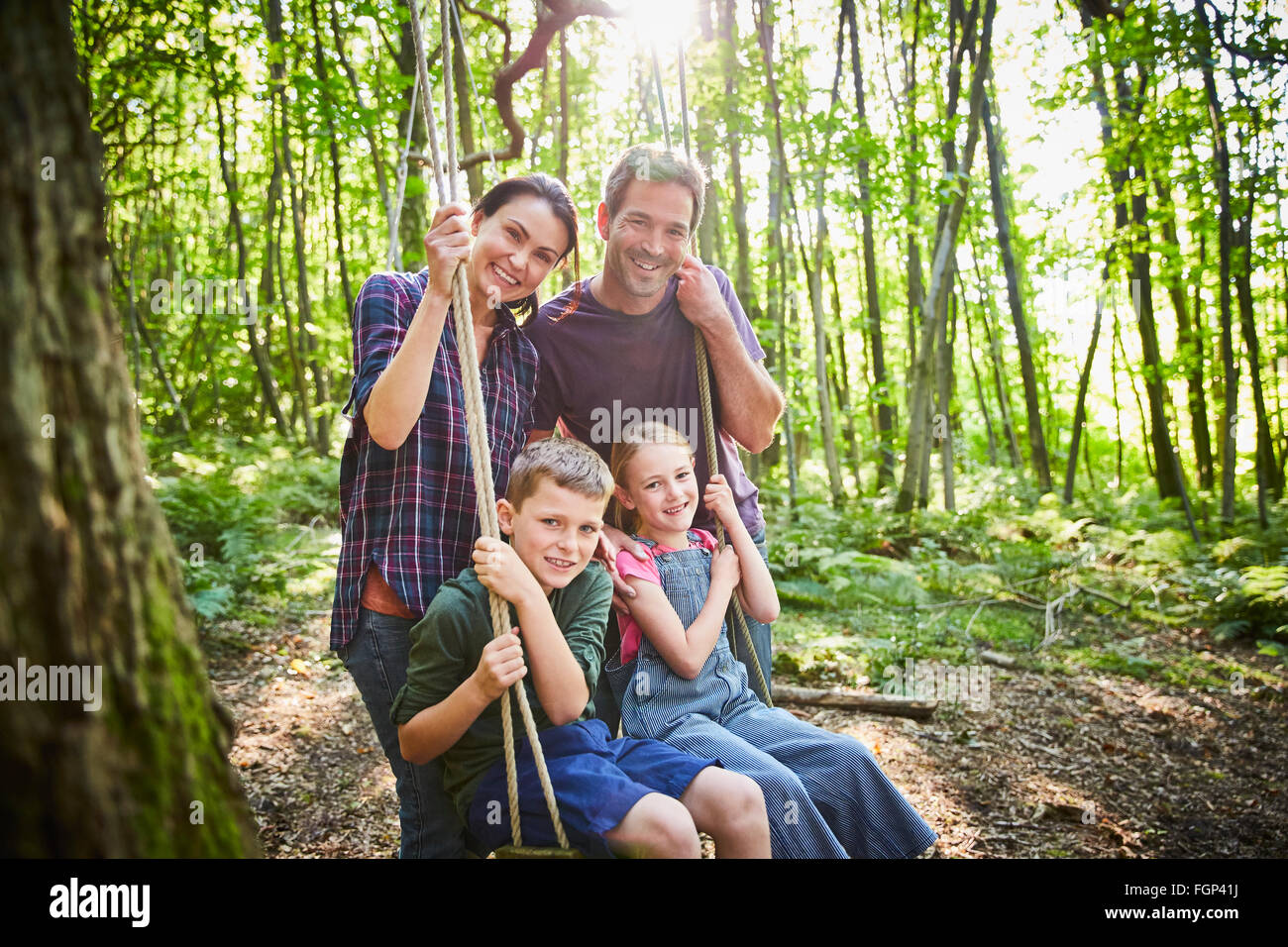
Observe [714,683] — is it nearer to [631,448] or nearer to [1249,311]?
[631,448]

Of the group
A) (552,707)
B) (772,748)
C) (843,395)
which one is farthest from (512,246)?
(843,395)

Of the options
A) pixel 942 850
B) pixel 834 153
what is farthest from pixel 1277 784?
pixel 834 153

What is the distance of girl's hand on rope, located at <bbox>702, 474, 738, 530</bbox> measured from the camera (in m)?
2.04

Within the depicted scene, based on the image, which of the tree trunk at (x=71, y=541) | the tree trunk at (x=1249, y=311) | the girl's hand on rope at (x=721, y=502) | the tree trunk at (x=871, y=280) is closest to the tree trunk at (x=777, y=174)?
the tree trunk at (x=871, y=280)

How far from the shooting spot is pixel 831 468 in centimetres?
1076

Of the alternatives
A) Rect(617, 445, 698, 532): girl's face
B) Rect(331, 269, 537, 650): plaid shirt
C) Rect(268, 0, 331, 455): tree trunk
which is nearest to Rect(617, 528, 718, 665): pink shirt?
Rect(617, 445, 698, 532): girl's face

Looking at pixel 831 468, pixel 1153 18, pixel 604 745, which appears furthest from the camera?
pixel 831 468

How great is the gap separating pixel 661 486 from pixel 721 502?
6.3 inches

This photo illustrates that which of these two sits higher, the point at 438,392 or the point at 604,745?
the point at 438,392

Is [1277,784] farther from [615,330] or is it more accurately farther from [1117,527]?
[1117,527]

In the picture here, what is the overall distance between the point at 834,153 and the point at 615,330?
592 cm

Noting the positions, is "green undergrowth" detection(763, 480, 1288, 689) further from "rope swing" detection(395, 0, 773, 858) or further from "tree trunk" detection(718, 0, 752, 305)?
"rope swing" detection(395, 0, 773, 858)

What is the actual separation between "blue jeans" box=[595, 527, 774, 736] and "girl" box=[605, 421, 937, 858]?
5 cm
